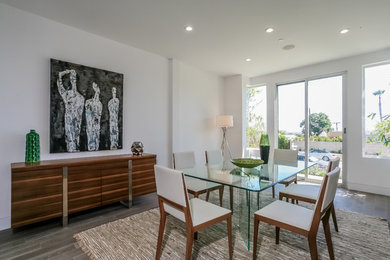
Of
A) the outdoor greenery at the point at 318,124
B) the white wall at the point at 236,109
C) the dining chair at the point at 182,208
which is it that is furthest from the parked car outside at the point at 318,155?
the dining chair at the point at 182,208

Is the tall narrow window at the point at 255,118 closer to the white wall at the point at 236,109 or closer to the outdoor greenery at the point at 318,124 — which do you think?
the white wall at the point at 236,109

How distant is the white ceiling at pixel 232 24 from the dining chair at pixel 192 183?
6.43ft

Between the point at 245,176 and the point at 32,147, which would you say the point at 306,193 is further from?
the point at 32,147

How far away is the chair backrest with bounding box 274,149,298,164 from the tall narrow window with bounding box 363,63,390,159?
1859 millimetres

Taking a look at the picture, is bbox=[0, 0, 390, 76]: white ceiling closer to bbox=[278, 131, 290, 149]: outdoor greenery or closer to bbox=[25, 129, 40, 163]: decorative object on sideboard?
bbox=[25, 129, 40, 163]: decorative object on sideboard

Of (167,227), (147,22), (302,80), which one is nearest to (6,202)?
(167,227)

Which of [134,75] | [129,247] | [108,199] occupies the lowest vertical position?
[129,247]

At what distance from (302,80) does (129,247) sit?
4.98m

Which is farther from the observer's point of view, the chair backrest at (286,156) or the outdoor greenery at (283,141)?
the outdoor greenery at (283,141)

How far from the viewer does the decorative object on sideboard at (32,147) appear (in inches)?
96.0

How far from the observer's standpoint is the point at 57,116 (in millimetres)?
2775

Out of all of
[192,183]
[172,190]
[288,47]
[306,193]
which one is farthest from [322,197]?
[288,47]

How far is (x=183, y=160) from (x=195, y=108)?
6.88 ft

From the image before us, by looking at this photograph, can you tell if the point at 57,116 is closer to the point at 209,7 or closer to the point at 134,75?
the point at 134,75
